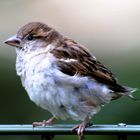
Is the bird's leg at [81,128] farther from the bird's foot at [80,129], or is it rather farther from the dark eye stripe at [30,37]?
the dark eye stripe at [30,37]

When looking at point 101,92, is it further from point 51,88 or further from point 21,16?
point 21,16

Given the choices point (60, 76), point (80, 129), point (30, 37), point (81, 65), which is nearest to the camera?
point (80, 129)

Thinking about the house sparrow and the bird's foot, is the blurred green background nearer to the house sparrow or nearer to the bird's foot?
the house sparrow

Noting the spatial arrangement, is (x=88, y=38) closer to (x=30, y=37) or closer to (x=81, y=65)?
(x=30, y=37)

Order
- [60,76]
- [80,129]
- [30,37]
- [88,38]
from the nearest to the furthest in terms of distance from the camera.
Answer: [80,129] → [60,76] → [30,37] → [88,38]

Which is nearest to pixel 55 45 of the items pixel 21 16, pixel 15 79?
pixel 15 79

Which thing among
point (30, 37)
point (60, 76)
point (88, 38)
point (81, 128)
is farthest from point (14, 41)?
point (88, 38)
